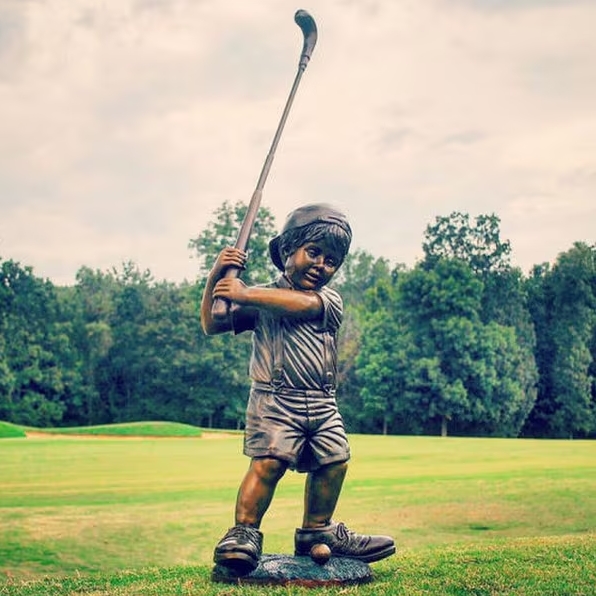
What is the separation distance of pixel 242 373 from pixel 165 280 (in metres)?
13.1

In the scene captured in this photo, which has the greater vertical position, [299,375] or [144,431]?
[299,375]

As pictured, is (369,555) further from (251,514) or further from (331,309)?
(331,309)

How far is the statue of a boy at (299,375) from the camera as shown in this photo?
486 cm

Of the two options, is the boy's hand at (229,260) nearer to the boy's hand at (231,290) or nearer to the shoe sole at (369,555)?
the boy's hand at (231,290)

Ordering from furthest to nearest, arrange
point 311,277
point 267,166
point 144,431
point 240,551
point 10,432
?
point 144,431 < point 10,432 < point 267,166 < point 311,277 < point 240,551

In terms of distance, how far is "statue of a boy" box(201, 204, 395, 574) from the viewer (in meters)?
4.86

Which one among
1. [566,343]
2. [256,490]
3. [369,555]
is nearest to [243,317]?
[256,490]

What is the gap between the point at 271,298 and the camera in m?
4.91

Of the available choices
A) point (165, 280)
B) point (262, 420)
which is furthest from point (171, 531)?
point (165, 280)

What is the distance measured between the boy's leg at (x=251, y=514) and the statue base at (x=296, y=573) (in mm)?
59

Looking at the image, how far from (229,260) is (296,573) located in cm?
184

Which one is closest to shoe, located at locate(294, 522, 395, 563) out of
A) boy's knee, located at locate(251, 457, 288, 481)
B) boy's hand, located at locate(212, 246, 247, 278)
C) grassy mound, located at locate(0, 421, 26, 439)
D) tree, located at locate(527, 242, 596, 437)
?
boy's knee, located at locate(251, 457, 288, 481)

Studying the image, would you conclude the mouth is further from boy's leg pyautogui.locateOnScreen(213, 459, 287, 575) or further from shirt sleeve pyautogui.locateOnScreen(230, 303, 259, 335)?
boy's leg pyautogui.locateOnScreen(213, 459, 287, 575)

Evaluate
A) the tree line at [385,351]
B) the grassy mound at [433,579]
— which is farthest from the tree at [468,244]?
the grassy mound at [433,579]
